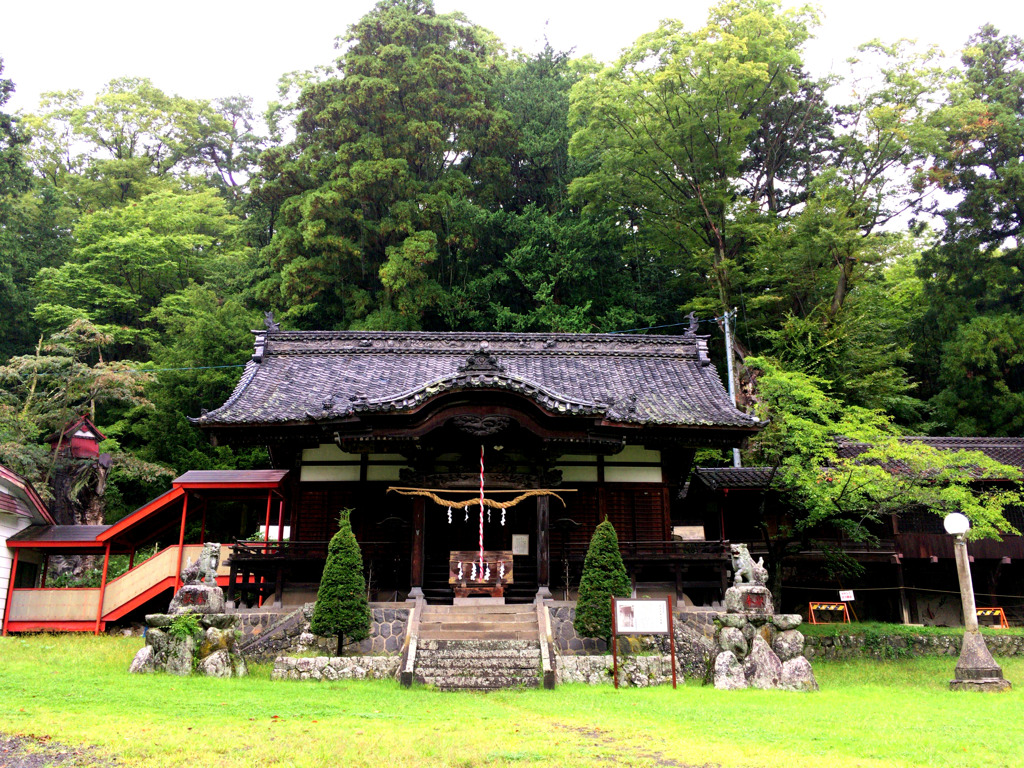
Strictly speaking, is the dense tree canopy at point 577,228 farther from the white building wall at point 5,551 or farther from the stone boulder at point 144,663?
the stone boulder at point 144,663

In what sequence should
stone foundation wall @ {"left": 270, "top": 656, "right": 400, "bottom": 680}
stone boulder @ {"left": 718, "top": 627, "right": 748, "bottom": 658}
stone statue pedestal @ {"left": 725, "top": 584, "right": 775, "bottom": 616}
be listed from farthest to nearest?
stone statue pedestal @ {"left": 725, "top": 584, "right": 775, "bottom": 616} < stone boulder @ {"left": 718, "top": 627, "right": 748, "bottom": 658} < stone foundation wall @ {"left": 270, "top": 656, "right": 400, "bottom": 680}

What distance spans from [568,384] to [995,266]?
1932 centimetres

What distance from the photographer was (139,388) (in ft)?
81.0

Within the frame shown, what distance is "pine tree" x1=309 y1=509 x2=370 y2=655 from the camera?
12.6 metres

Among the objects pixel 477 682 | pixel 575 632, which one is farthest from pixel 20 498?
pixel 575 632

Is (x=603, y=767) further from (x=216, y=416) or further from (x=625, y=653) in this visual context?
(x=216, y=416)

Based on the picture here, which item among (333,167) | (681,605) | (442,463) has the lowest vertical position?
(681,605)

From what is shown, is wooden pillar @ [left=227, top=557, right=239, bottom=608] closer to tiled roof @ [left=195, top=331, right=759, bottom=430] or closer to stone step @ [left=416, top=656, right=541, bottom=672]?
tiled roof @ [left=195, top=331, right=759, bottom=430]

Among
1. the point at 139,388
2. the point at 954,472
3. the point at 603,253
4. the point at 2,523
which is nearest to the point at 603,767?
the point at 954,472

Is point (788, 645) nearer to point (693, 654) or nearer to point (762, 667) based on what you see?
point (762, 667)

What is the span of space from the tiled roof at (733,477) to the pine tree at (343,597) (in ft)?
37.6

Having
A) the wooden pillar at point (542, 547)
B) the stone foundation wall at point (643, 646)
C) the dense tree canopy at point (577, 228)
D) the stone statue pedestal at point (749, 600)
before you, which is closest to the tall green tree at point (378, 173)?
the dense tree canopy at point (577, 228)

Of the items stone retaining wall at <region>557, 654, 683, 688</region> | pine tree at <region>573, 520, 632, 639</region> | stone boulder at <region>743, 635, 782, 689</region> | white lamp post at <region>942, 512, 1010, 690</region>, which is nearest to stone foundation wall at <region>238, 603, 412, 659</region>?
stone retaining wall at <region>557, 654, 683, 688</region>

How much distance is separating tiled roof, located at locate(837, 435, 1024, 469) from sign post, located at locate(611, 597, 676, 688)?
42.9 ft
